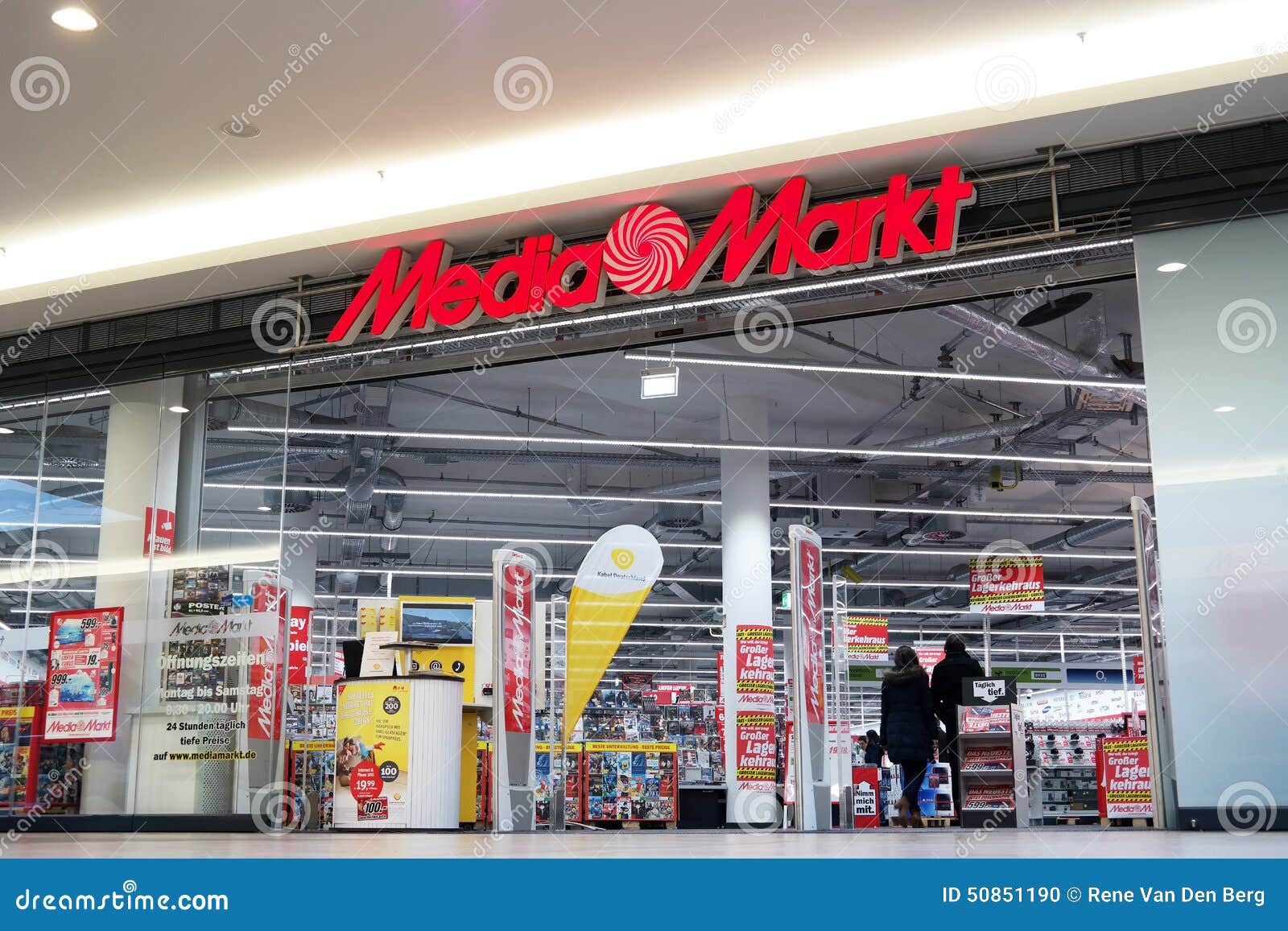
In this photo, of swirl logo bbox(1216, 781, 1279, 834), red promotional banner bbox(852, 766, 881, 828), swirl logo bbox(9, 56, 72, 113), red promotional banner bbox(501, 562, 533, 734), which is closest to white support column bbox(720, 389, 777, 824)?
red promotional banner bbox(852, 766, 881, 828)

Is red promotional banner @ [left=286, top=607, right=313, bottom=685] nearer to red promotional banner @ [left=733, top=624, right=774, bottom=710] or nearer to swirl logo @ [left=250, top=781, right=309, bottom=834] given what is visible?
swirl logo @ [left=250, top=781, right=309, bottom=834]

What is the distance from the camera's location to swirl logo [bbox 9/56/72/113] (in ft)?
21.5

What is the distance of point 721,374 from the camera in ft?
42.7

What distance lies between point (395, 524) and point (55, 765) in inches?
365

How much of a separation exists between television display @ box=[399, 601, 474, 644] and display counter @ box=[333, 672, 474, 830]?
90 centimetres

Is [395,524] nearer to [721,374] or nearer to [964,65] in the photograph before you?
[721,374]

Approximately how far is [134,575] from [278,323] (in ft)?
7.13

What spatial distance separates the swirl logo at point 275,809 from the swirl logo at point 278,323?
317cm

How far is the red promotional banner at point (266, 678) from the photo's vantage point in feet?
27.3

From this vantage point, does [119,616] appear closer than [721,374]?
Yes

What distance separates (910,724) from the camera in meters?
9.05

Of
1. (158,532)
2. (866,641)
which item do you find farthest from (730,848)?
(866,641)

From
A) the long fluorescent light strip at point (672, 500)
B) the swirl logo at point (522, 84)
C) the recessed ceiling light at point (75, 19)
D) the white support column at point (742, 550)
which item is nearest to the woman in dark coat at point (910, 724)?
the white support column at point (742, 550)
